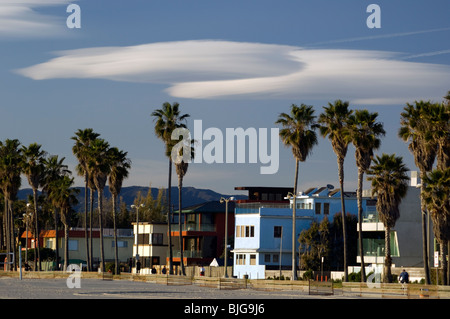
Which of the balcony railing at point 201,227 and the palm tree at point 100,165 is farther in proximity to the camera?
the balcony railing at point 201,227

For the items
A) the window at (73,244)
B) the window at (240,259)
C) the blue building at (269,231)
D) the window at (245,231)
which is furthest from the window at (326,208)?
the window at (73,244)

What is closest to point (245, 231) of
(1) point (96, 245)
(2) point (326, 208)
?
(2) point (326, 208)

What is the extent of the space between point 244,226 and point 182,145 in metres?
11.5

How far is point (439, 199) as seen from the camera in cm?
5944

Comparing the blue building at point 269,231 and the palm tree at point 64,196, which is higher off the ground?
the palm tree at point 64,196

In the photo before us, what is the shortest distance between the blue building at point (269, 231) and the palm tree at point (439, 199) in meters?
36.4

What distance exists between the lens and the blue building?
318 feet

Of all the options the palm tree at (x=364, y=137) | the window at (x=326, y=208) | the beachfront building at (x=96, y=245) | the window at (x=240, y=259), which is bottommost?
the window at (x=240, y=259)

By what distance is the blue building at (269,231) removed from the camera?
318 ft

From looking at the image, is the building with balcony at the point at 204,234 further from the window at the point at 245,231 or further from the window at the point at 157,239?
the window at the point at 245,231

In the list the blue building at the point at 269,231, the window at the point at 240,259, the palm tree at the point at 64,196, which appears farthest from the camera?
the palm tree at the point at 64,196

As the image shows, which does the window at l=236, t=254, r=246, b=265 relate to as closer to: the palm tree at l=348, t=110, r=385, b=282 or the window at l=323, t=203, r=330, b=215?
the window at l=323, t=203, r=330, b=215

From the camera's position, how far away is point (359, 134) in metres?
74.9
